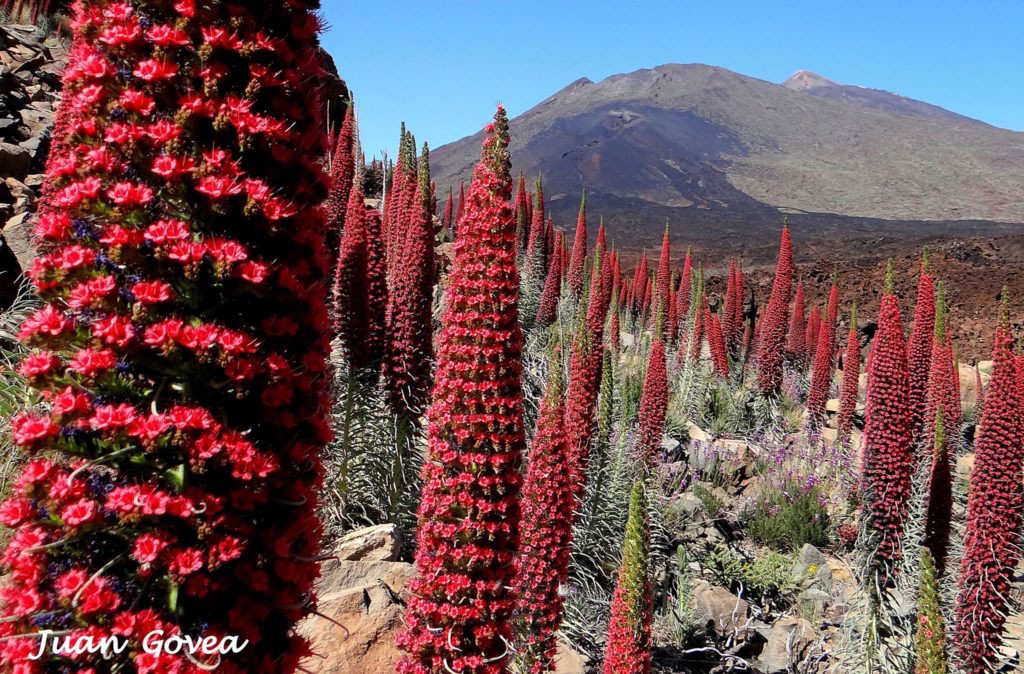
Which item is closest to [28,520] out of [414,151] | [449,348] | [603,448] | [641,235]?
[449,348]

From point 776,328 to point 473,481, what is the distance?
10182mm

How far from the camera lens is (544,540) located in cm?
383

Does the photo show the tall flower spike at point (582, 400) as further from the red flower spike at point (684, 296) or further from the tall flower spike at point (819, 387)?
the red flower spike at point (684, 296)

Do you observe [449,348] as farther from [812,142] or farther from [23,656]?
[812,142]

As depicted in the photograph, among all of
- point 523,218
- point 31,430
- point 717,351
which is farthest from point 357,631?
point 523,218

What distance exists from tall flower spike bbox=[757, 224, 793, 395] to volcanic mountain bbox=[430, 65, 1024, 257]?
39546 mm

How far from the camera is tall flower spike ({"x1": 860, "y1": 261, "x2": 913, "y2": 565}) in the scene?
5070mm

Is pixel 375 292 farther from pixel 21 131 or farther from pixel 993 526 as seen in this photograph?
pixel 21 131

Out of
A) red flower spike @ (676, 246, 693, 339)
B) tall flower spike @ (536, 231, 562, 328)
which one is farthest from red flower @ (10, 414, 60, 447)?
red flower spike @ (676, 246, 693, 339)

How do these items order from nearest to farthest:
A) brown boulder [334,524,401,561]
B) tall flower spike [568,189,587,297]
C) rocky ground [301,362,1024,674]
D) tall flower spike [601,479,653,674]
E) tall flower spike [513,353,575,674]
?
tall flower spike [601,479,653,674]
rocky ground [301,362,1024,674]
tall flower spike [513,353,575,674]
brown boulder [334,524,401,561]
tall flower spike [568,189,587,297]

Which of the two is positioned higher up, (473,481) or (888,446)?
(473,481)

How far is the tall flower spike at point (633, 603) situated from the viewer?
10.2 ft

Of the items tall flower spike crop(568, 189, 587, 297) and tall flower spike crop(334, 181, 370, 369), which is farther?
tall flower spike crop(568, 189, 587, 297)

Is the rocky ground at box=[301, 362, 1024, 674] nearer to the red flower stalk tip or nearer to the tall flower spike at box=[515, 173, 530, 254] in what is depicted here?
the red flower stalk tip
